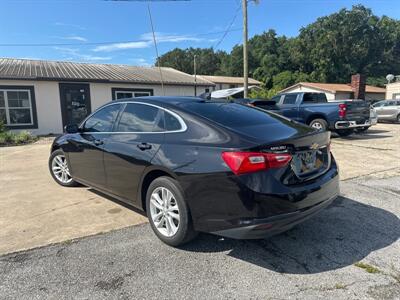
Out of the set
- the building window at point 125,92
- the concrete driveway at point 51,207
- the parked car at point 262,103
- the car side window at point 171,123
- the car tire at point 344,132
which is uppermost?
the building window at point 125,92

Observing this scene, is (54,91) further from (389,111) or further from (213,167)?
(389,111)

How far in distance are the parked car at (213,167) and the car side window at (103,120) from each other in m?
0.05

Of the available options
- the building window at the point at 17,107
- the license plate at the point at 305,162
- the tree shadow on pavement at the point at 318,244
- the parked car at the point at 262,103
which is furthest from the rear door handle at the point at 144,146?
the building window at the point at 17,107

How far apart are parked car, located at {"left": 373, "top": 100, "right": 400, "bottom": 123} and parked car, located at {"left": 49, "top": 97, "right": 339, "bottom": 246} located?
1980 centimetres

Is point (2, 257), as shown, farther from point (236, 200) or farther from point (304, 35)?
point (304, 35)

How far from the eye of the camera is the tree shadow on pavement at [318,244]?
2975 millimetres

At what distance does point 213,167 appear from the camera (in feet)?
9.22

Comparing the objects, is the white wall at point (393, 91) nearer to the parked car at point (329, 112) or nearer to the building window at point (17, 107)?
the parked car at point (329, 112)

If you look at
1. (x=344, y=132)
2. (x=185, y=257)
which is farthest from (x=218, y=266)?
(x=344, y=132)

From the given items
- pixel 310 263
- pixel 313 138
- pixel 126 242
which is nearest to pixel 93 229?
pixel 126 242

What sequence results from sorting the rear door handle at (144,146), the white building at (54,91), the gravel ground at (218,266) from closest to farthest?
the gravel ground at (218,266)
the rear door handle at (144,146)
the white building at (54,91)

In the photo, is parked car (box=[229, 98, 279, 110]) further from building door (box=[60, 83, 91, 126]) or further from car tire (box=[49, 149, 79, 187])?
building door (box=[60, 83, 91, 126])

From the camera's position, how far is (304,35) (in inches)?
2058

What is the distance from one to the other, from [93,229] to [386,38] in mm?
62947
